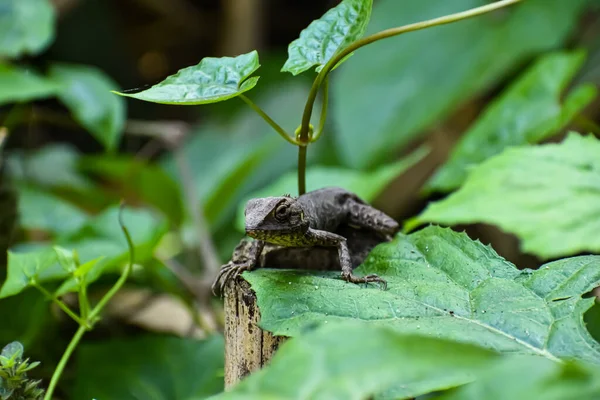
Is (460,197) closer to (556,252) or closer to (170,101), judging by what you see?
(556,252)

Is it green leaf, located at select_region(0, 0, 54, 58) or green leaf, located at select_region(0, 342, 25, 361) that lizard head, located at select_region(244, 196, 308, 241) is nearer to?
green leaf, located at select_region(0, 342, 25, 361)

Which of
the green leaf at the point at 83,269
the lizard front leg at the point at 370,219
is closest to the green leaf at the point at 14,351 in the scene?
the green leaf at the point at 83,269

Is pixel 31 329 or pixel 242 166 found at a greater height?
A: pixel 242 166

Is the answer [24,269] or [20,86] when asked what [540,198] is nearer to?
[24,269]

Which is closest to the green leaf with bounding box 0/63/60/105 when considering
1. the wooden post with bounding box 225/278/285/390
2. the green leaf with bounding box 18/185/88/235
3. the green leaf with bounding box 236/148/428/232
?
the green leaf with bounding box 18/185/88/235

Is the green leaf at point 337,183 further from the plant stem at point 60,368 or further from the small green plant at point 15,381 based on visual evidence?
the small green plant at point 15,381

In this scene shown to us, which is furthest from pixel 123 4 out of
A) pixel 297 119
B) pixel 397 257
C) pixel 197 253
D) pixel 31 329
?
pixel 397 257

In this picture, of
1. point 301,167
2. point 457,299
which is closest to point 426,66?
point 301,167
